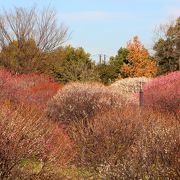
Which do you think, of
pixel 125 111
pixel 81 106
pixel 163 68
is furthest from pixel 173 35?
pixel 125 111

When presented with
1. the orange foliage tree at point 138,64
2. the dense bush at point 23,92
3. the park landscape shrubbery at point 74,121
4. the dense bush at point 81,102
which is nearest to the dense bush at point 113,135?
the park landscape shrubbery at point 74,121

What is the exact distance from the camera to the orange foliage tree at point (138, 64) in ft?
143

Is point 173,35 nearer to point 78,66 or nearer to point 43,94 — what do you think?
point 78,66

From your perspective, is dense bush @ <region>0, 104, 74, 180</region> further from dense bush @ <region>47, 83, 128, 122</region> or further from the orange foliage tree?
the orange foliage tree

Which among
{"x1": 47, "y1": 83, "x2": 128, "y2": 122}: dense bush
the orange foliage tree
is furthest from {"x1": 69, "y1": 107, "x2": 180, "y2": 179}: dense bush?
the orange foliage tree

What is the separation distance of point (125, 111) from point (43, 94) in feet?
32.3

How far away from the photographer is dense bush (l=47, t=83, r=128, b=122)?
53.7 ft

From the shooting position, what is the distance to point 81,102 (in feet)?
55.4

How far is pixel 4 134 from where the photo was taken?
7016 mm

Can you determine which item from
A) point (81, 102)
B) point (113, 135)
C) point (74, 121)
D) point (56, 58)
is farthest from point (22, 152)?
point (56, 58)

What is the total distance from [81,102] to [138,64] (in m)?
27.5

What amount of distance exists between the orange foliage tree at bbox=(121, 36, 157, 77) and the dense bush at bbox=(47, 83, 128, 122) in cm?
2617

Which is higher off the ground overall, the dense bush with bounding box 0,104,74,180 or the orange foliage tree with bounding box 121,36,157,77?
the orange foliage tree with bounding box 121,36,157,77

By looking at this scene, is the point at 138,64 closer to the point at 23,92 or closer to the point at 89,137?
the point at 23,92
